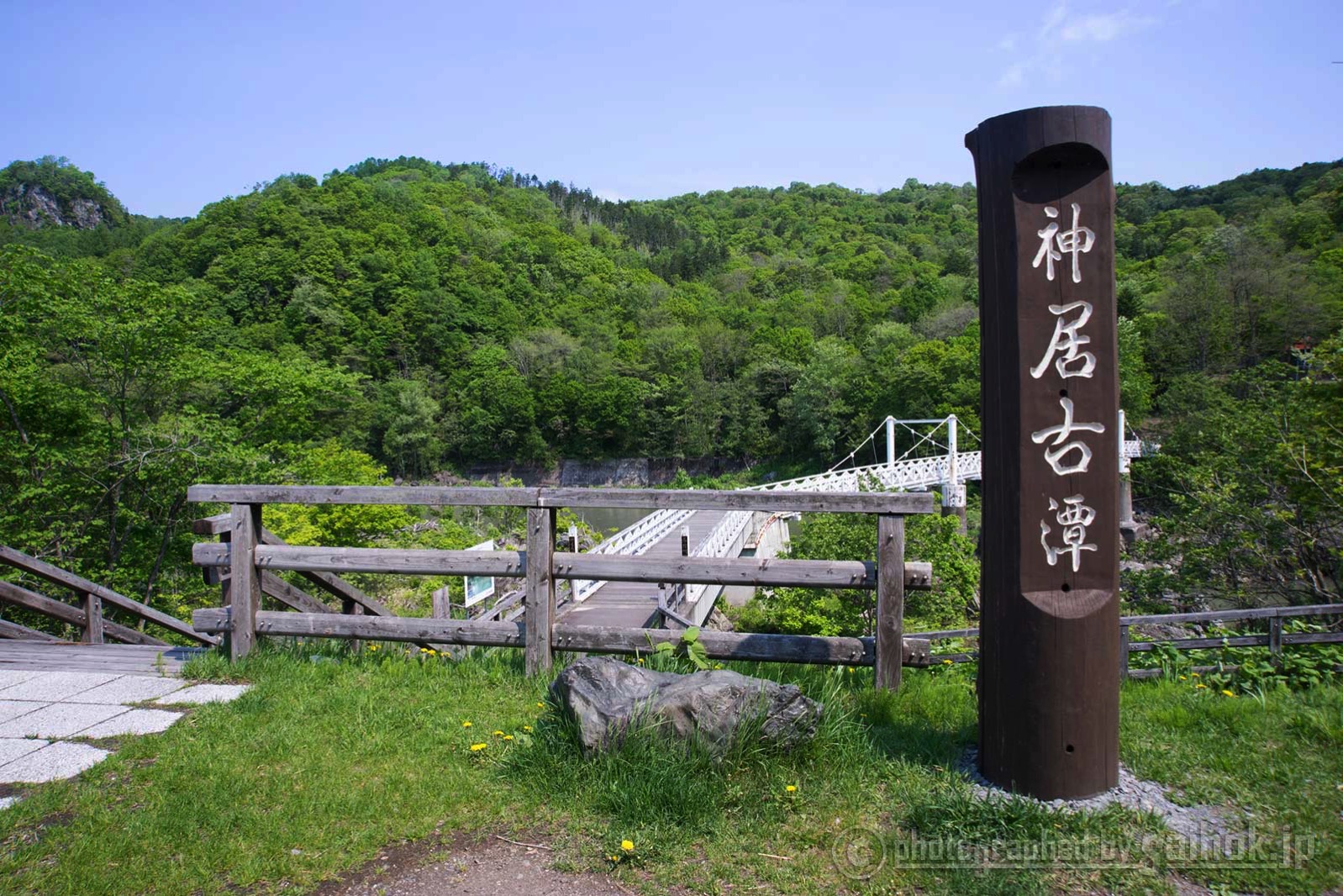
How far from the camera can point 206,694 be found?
3668 millimetres

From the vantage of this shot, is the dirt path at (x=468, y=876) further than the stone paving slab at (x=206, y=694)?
No

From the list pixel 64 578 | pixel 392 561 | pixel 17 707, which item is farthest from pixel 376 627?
pixel 64 578

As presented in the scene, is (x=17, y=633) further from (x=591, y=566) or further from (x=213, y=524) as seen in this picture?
(x=591, y=566)

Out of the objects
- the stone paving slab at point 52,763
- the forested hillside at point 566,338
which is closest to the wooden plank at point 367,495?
the stone paving slab at point 52,763

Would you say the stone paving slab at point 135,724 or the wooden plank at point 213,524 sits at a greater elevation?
the wooden plank at point 213,524

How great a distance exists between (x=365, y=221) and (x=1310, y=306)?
7433 cm

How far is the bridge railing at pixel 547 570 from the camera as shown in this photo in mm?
3420

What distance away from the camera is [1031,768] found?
259 cm

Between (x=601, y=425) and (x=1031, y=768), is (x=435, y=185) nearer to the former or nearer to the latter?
(x=601, y=425)

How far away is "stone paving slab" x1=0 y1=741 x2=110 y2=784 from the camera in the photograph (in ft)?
9.37

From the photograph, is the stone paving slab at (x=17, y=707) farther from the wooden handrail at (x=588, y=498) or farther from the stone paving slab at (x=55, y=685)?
the wooden handrail at (x=588, y=498)

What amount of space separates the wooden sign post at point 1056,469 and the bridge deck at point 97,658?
13.0 feet

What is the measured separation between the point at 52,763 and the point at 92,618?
297 cm

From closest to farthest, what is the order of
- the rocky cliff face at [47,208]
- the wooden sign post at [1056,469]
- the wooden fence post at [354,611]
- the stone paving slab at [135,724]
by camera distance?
the wooden sign post at [1056,469] → the stone paving slab at [135,724] → the wooden fence post at [354,611] → the rocky cliff face at [47,208]
